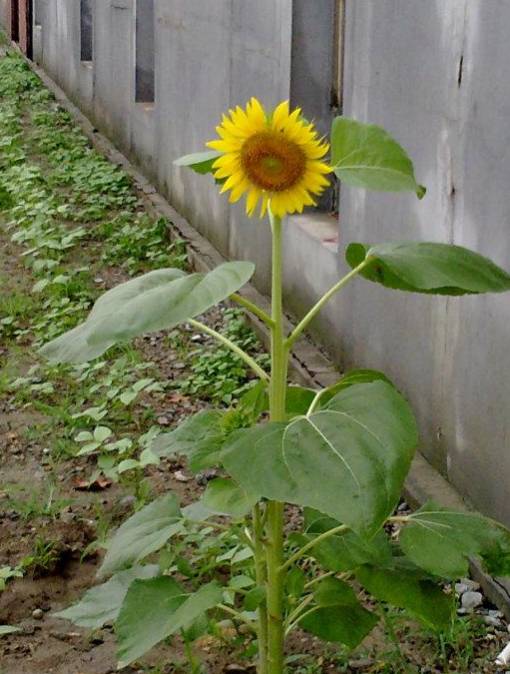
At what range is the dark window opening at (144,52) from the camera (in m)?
10.6

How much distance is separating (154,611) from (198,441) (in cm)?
41

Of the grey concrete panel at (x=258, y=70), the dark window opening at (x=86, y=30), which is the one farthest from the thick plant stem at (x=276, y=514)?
the dark window opening at (x=86, y=30)

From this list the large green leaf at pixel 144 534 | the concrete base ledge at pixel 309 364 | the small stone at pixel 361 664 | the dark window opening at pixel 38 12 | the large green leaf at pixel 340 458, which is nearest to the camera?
the large green leaf at pixel 340 458

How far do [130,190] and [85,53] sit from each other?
528 centimetres

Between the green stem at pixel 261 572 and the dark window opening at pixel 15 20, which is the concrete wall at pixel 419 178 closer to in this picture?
the green stem at pixel 261 572

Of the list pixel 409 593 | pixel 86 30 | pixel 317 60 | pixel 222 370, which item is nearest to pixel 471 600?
pixel 409 593

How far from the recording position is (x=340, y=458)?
2441 mm

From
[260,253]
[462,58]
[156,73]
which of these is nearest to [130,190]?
[156,73]

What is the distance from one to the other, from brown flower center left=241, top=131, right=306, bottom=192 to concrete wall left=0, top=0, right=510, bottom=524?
1.30m

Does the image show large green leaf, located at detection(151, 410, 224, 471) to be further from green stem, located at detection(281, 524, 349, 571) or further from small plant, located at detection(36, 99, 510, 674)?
green stem, located at detection(281, 524, 349, 571)

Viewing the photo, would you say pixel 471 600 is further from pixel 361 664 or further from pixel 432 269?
pixel 432 269

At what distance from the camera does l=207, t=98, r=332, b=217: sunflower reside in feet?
8.64

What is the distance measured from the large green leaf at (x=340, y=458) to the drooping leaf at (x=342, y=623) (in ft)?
2.18

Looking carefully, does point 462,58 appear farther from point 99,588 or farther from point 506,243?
point 99,588
